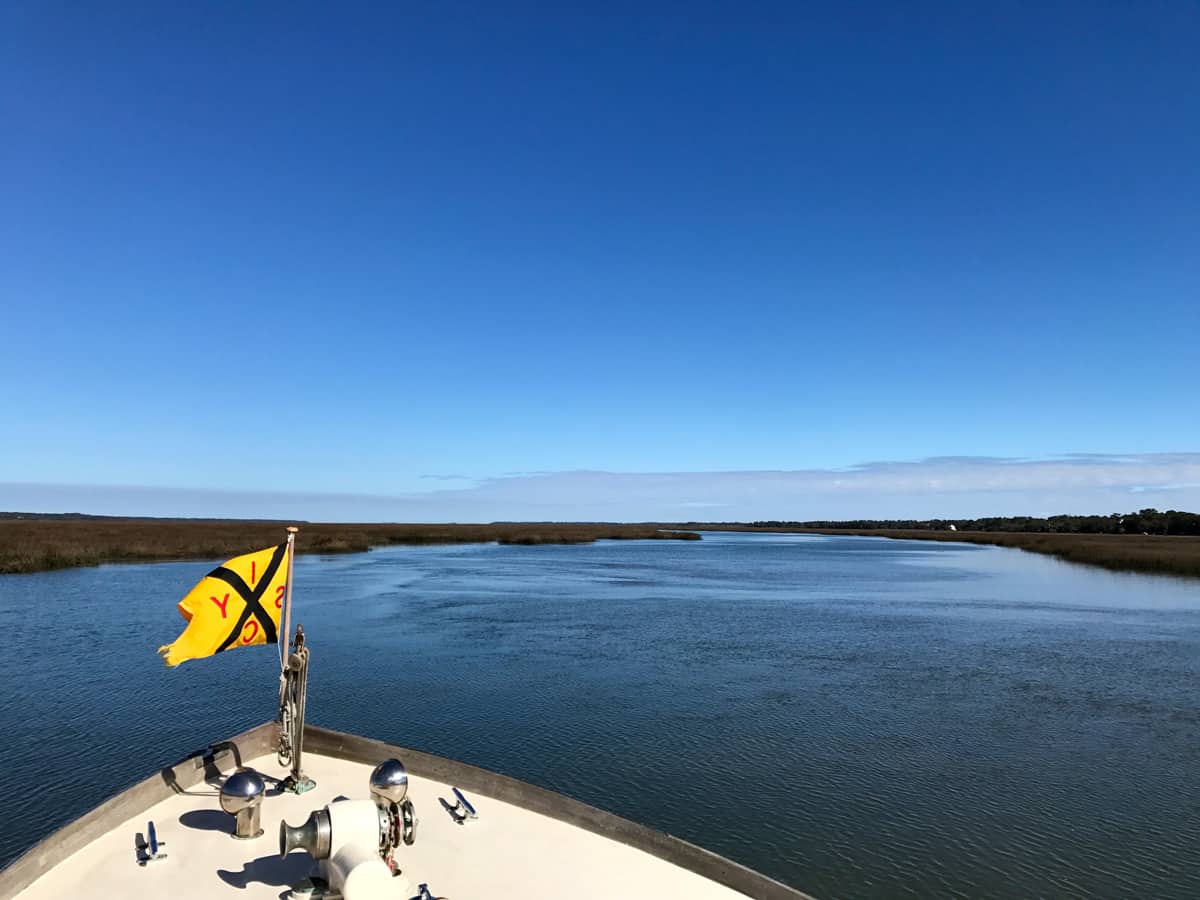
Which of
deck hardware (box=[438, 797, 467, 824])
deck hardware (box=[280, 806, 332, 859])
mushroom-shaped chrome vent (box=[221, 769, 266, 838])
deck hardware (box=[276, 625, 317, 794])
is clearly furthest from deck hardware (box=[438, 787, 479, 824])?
deck hardware (box=[280, 806, 332, 859])

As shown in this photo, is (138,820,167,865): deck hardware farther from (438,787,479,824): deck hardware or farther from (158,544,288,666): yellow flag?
(438,787,479,824): deck hardware

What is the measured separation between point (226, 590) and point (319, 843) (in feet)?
Answer: 10.8

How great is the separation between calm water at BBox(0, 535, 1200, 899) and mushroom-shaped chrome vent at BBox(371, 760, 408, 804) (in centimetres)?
610

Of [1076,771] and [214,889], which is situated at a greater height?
[214,889]

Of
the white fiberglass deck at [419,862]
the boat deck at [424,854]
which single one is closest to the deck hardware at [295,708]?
the boat deck at [424,854]

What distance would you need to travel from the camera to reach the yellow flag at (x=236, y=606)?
741 cm

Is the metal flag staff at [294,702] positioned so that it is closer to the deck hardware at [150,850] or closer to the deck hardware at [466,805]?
the deck hardware at [150,850]

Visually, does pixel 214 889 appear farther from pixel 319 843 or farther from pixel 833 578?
pixel 833 578

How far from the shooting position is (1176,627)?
29891 millimetres

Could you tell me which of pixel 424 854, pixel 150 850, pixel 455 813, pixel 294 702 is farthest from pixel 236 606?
pixel 424 854

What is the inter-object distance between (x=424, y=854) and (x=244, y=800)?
64.1 inches

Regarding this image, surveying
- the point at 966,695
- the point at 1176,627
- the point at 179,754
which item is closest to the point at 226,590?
the point at 179,754

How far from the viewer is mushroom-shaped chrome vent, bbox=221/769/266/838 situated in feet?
Result: 21.2

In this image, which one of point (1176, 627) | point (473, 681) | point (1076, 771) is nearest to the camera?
point (1076, 771)
